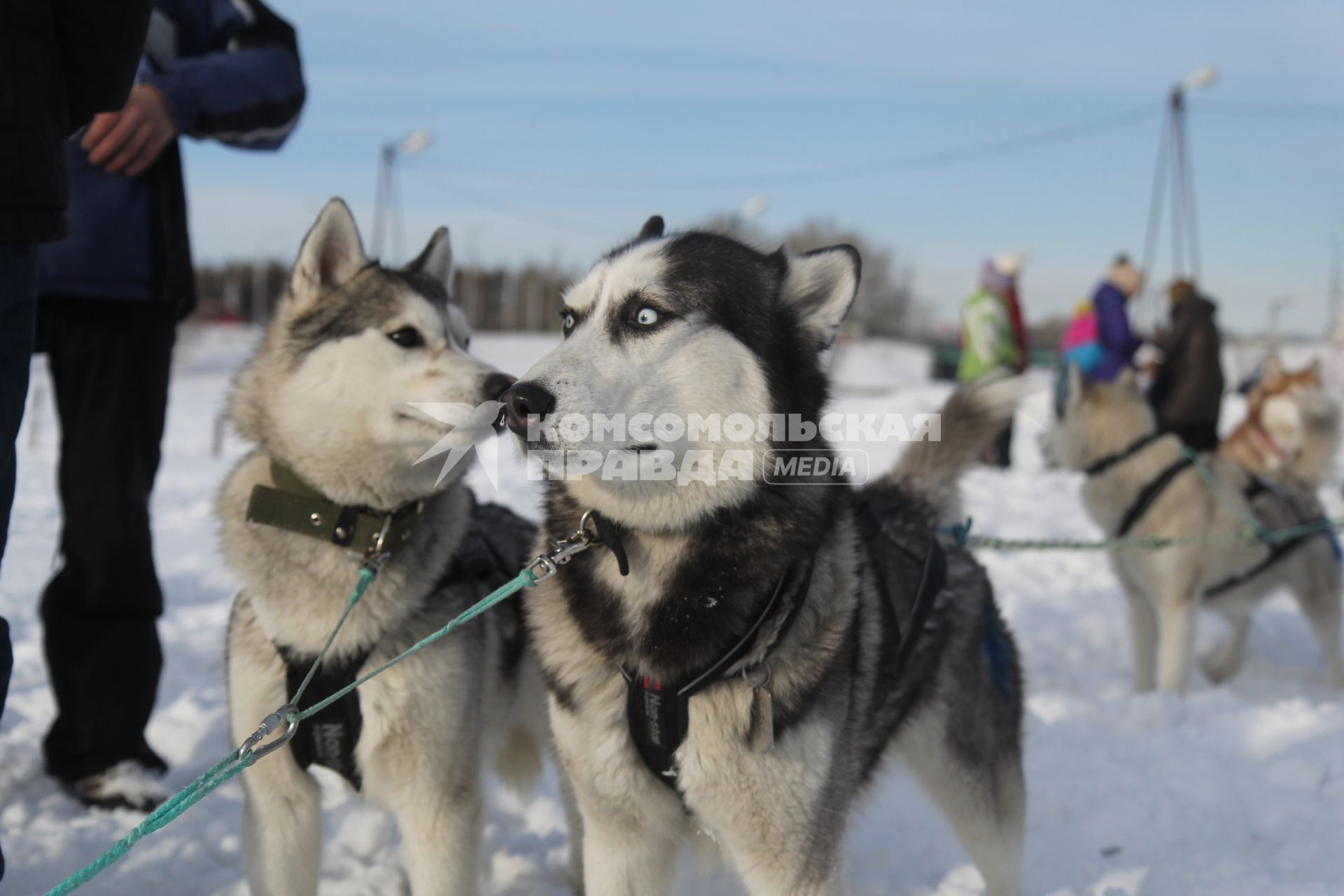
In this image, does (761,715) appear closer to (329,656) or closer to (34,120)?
(329,656)

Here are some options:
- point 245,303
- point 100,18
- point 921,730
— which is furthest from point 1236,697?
point 245,303

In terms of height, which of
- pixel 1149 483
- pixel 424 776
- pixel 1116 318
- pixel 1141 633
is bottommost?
pixel 1141 633

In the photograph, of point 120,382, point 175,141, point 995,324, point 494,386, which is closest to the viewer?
point 494,386

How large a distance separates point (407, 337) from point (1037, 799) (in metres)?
2.61

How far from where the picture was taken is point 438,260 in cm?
288

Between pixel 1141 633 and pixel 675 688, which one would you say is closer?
pixel 675 688

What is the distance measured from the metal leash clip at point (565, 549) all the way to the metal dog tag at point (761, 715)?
0.40 metres

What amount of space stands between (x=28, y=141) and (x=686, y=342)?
3.68 feet

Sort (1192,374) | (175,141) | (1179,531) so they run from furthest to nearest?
(1192,374) < (1179,531) < (175,141)

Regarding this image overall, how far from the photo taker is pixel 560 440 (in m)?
1.70

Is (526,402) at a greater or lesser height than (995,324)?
greater

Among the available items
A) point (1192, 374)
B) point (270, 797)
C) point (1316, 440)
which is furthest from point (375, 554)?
point (1192, 374)

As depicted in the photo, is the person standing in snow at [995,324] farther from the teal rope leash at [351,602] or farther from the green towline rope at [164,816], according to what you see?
the green towline rope at [164,816]

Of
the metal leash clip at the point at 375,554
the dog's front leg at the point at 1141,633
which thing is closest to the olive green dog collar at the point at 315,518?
the metal leash clip at the point at 375,554
